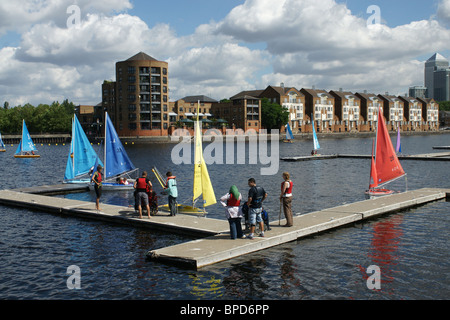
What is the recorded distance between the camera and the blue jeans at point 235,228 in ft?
56.3

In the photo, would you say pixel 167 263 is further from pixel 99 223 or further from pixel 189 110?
pixel 189 110

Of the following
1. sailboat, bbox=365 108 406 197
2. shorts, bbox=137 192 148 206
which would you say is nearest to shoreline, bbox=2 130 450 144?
sailboat, bbox=365 108 406 197

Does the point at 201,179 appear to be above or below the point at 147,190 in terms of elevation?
above

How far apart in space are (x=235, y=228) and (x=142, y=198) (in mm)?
6211

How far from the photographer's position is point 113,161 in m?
35.7

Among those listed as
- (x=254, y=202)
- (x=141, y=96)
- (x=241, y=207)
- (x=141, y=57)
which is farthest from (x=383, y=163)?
(x=141, y=57)

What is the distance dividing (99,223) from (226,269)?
32.5 ft

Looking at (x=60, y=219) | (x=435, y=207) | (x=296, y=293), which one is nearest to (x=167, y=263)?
(x=296, y=293)

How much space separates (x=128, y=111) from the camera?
488 feet

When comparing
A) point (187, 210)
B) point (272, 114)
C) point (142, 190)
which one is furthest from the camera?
point (272, 114)

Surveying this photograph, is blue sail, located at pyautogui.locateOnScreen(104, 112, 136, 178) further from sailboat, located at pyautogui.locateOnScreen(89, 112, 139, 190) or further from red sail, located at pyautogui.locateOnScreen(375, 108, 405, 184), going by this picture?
red sail, located at pyautogui.locateOnScreen(375, 108, 405, 184)

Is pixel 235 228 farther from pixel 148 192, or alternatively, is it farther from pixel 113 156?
pixel 113 156

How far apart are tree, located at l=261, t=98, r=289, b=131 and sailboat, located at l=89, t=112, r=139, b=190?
137642 millimetres

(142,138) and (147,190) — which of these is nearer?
(147,190)
